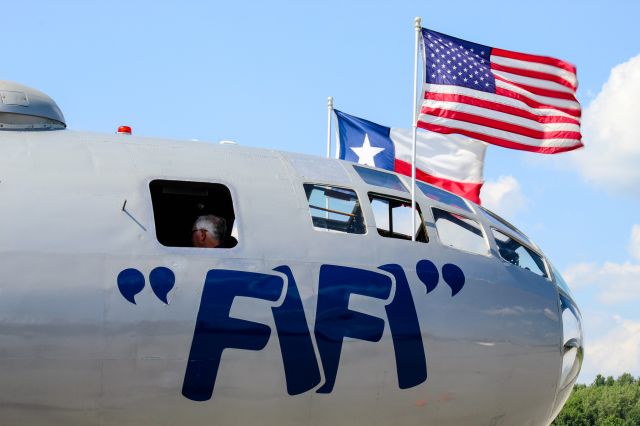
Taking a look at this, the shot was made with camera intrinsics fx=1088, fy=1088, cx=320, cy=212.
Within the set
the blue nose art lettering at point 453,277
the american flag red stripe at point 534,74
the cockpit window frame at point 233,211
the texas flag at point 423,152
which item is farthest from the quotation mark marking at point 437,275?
the texas flag at point 423,152

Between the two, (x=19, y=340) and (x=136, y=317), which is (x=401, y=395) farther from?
(x=19, y=340)

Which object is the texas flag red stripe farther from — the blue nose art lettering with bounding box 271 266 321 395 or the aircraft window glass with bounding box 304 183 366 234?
the blue nose art lettering with bounding box 271 266 321 395

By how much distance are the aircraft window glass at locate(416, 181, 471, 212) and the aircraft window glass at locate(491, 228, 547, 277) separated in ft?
1.81

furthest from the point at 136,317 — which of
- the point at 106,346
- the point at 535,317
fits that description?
the point at 535,317

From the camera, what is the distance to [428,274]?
539 inches

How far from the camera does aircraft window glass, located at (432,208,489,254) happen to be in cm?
1429

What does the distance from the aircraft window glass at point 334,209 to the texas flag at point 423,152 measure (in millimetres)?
10907

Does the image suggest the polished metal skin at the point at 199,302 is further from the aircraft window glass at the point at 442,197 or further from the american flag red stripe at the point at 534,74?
the american flag red stripe at the point at 534,74

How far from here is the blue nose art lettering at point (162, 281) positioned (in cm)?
1229

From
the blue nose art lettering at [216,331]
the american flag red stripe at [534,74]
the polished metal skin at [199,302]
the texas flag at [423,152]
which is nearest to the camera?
the polished metal skin at [199,302]

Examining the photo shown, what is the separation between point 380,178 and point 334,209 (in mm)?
1138

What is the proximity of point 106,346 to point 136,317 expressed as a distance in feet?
1.49

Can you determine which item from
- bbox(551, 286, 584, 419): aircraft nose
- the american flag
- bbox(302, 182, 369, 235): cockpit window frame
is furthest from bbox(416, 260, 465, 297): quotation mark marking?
the american flag

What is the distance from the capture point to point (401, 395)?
13422 mm
